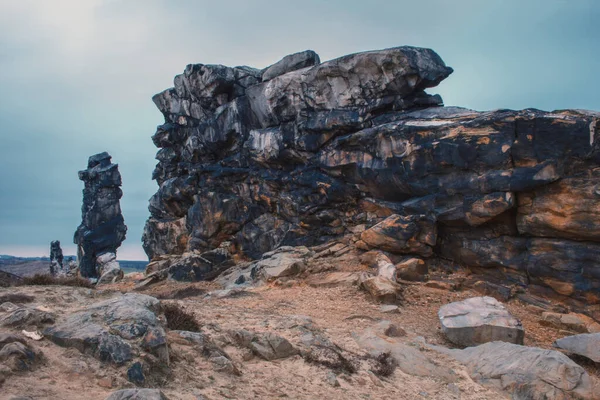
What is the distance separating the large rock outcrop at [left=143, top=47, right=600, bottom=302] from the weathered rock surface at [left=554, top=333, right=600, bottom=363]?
585 centimetres

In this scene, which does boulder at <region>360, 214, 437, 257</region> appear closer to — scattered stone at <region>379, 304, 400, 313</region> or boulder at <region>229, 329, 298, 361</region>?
scattered stone at <region>379, 304, 400, 313</region>

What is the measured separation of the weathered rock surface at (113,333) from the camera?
858 centimetres

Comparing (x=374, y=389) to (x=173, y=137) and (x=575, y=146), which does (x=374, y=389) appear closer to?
(x=575, y=146)

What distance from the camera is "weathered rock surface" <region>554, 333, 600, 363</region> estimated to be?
13.8 meters

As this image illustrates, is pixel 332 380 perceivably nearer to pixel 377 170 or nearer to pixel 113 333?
pixel 113 333

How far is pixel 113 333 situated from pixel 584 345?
15.3 metres

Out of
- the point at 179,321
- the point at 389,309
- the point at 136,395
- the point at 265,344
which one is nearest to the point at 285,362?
→ the point at 265,344

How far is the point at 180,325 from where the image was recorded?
11.8 m

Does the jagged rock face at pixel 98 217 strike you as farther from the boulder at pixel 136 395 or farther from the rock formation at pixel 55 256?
the boulder at pixel 136 395

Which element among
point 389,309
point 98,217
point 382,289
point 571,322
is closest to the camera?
point 571,322

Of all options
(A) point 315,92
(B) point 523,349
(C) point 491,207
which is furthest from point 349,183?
(B) point 523,349

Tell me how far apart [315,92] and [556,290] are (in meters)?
20.6

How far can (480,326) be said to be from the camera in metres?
15.0

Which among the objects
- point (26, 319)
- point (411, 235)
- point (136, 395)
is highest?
point (411, 235)
